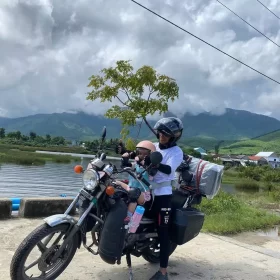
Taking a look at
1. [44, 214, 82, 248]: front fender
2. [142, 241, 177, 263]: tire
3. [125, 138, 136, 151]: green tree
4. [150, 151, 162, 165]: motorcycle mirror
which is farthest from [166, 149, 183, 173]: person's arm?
[125, 138, 136, 151]: green tree

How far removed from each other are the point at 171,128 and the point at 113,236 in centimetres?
129

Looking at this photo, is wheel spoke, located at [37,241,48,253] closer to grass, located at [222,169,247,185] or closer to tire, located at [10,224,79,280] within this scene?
tire, located at [10,224,79,280]

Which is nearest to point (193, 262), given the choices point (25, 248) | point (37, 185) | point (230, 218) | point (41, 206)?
point (25, 248)

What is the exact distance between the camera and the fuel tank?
11.5 ft

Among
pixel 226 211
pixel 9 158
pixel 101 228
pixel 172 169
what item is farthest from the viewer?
pixel 9 158


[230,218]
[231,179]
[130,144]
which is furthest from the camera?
[231,179]

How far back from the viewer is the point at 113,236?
3492 millimetres

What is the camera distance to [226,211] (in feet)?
28.9

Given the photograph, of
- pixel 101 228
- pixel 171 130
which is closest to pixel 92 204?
pixel 101 228

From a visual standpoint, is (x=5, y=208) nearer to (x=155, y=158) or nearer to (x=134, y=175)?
(x=134, y=175)

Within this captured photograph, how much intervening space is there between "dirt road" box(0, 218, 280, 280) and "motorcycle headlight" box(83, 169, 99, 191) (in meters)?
1.02

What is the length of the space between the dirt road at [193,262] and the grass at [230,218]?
0.85 metres

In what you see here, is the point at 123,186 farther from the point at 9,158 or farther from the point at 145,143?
the point at 9,158

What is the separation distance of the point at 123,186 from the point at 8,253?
1678 millimetres
